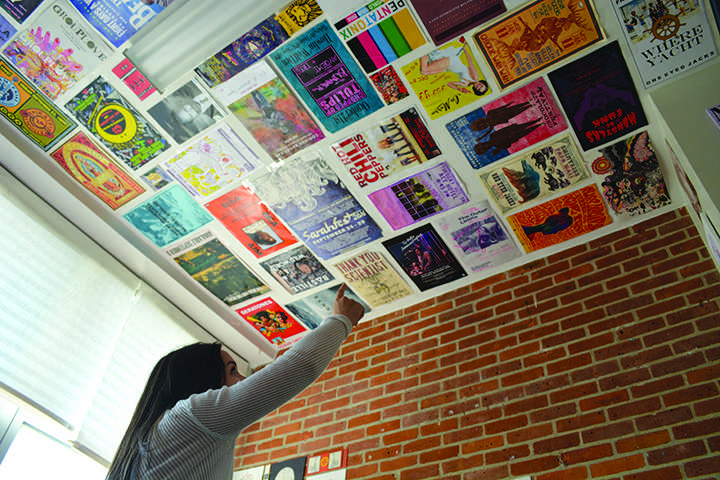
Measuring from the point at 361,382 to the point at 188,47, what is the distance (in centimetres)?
199

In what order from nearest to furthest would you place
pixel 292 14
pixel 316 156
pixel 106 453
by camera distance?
pixel 292 14 < pixel 316 156 < pixel 106 453

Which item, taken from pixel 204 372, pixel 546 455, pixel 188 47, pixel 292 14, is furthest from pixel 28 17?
pixel 546 455

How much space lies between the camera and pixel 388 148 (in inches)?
96.0

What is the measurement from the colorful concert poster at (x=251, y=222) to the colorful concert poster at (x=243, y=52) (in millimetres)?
585

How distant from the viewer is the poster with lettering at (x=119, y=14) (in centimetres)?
213

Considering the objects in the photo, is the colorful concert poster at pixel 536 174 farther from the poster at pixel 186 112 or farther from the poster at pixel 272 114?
the poster at pixel 186 112

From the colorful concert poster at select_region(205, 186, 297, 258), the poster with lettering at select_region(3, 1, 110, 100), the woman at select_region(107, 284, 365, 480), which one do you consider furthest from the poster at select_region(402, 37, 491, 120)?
the poster with lettering at select_region(3, 1, 110, 100)

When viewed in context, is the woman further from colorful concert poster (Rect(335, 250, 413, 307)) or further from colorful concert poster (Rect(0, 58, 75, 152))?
colorful concert poster (Rect(0, 58, 75, 152))

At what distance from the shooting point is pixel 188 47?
7.25 ft

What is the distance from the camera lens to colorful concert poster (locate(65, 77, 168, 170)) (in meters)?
2.39

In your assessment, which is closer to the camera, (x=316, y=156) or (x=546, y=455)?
(x=546, y=455)

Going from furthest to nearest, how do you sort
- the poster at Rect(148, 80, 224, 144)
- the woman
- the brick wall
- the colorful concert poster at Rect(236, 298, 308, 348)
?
the colorful concert poster at Rect(236, 298, 308, 348) < the poster at Rect(148, 80, 224, 144) < the brick wall < the woman

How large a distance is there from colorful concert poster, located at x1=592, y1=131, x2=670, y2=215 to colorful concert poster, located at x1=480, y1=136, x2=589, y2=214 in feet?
0.38

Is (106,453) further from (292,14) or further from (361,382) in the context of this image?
(292,14)
